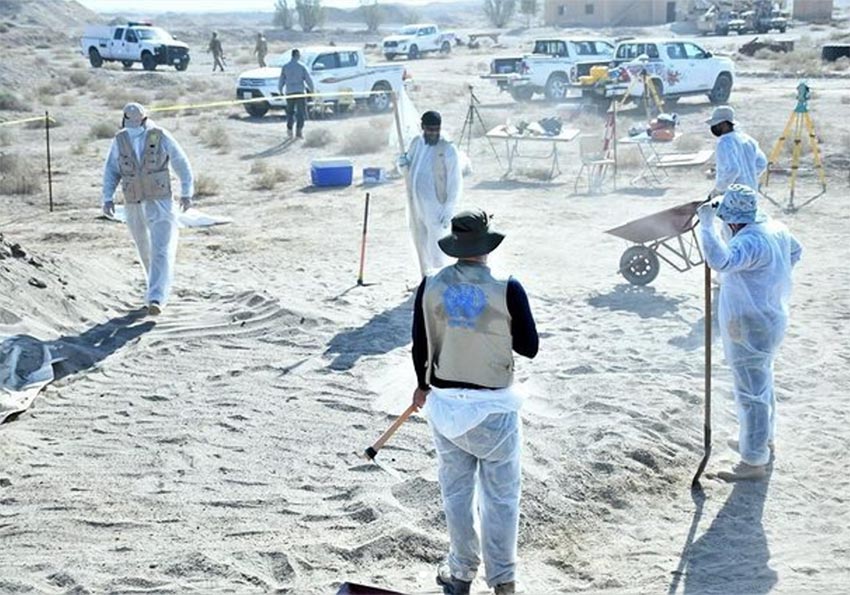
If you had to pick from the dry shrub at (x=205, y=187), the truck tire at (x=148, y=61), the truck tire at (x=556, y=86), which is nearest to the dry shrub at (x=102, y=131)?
the dry shrub at (x=205, y=187)

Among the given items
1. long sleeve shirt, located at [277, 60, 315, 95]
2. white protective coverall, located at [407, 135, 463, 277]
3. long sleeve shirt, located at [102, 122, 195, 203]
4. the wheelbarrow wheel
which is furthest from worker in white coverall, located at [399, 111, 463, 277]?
long sleeve shirt, located at [277, 60, 315, 95]

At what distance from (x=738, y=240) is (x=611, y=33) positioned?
59520 millimetres

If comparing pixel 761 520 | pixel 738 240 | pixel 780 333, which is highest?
Answer: pixel 738 240

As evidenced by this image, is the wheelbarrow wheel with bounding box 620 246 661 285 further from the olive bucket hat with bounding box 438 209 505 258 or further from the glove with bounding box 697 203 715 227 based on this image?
the olive bucket hat with bounding box 438 209 505 258

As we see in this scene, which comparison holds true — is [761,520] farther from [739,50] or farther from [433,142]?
[739,50]

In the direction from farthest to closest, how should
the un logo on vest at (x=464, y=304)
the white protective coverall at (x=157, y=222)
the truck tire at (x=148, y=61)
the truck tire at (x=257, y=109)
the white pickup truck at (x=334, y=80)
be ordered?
the truck tire at (x=148, y=61) < the white pickup truck at (x=334, y=80) < the truck tire at (x=257, y=109) < the white protective coverall at (x=157, y=222) < the un logo on vest at (x=464, y=304)

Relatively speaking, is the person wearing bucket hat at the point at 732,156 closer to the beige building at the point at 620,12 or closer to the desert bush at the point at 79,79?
the desert bush at the point at 79,79

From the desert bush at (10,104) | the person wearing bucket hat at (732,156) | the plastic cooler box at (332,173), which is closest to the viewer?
the person wearing bucket hat at (732,156)

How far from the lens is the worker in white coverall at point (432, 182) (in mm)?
10695

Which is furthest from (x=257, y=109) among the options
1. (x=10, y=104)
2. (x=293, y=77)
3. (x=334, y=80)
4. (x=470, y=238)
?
(x=470, y=238)

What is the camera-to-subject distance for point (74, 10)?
3684 inches

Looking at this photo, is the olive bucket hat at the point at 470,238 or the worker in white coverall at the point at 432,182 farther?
the worker in white coverall at the point at 432,182

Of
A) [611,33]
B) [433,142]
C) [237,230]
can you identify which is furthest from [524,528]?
[611,33]

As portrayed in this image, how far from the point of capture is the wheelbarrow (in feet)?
35.7
